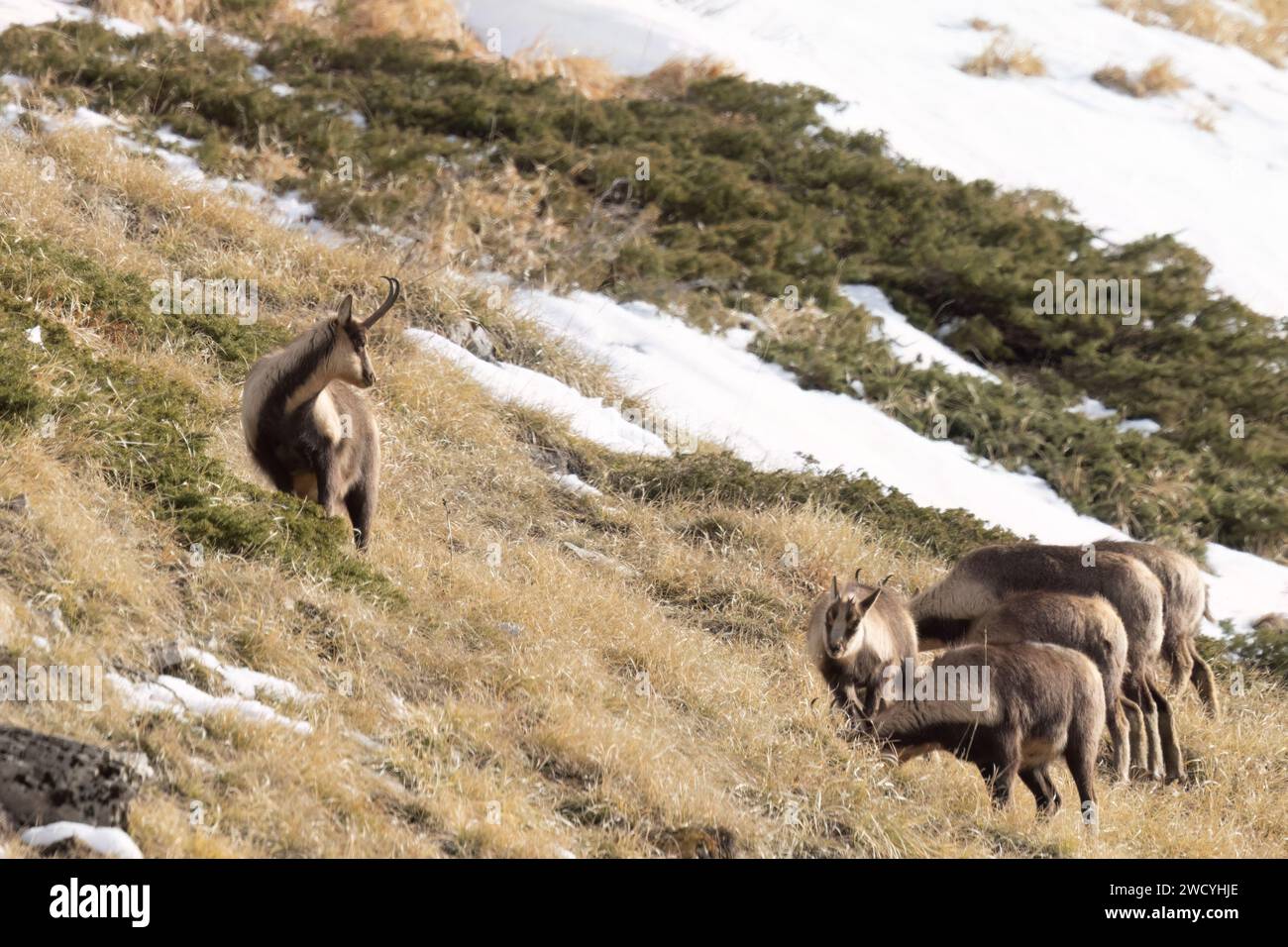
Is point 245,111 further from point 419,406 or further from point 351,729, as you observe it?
point 351,729

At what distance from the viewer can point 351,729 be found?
604cm

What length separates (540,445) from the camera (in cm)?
1107

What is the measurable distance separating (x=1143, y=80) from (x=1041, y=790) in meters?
20.1

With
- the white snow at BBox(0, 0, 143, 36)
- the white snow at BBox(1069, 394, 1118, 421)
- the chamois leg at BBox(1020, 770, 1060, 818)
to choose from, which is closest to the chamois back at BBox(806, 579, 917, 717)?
the chamois leg at BBox(1020, 770, 1060, 818)

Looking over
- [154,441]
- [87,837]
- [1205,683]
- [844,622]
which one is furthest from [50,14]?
[87,837]

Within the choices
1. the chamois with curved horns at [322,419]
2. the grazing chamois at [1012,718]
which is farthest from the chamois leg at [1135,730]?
the chamois with curved horns at [322,419]

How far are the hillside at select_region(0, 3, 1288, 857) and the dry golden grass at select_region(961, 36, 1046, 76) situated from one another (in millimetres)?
5119

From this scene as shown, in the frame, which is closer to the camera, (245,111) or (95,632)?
(95,632)

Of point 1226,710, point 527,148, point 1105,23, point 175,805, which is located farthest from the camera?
point 1105,23

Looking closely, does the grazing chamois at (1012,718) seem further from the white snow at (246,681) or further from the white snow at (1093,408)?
the white snow at (1093,408)

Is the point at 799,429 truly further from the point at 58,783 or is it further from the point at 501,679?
the point at 58,783

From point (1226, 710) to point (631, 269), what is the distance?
7.63 metres
